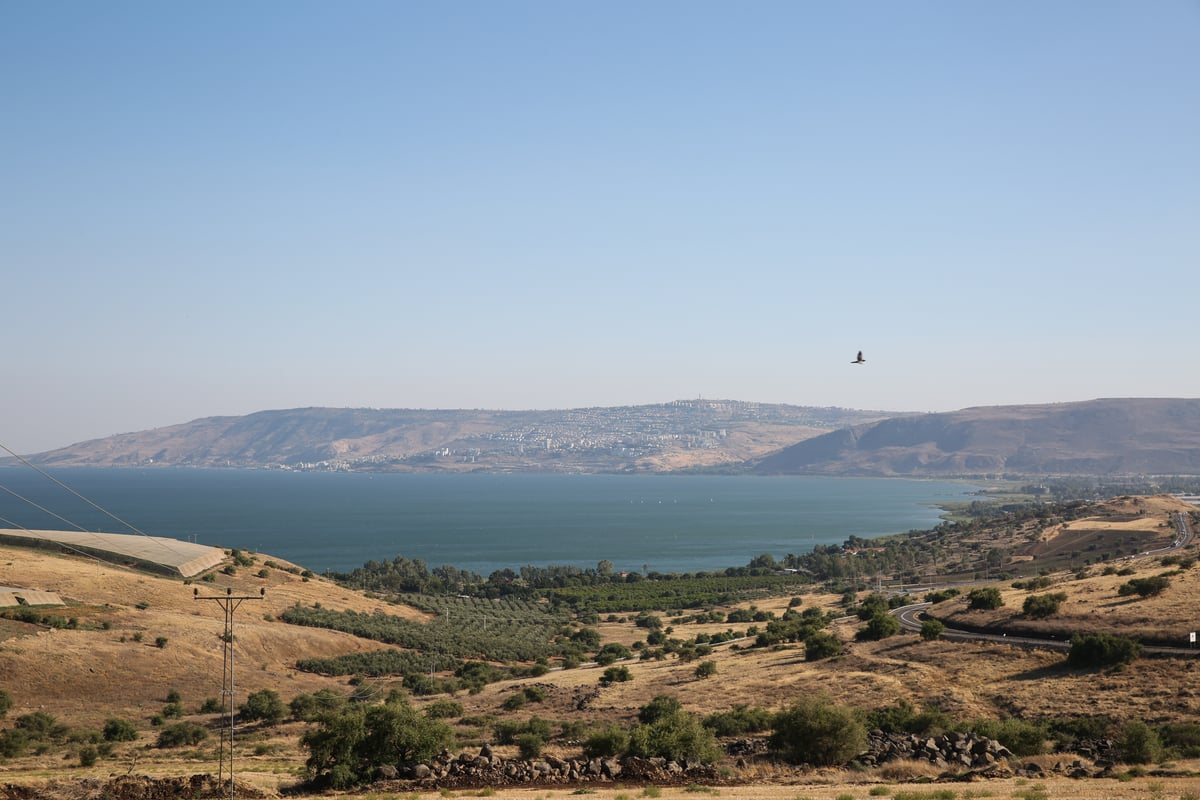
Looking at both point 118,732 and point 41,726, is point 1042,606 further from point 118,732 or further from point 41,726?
point 41,726

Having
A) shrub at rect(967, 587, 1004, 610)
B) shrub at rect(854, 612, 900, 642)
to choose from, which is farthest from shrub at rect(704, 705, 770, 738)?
shrub at rect(967, 587, 1004, 610)

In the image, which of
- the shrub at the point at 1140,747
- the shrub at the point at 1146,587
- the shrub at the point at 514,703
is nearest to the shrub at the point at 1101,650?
the shrub at the point at 1146,587

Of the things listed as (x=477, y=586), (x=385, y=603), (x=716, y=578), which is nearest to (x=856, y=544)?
(x=716, y=578)

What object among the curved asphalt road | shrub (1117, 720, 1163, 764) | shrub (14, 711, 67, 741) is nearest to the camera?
shrub (1117, 720, 1163, 764)

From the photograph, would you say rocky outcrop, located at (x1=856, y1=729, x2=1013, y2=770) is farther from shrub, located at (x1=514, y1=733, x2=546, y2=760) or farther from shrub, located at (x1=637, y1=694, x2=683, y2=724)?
shrub, located at (x1=514, y1=733, x2=546, y2=760)

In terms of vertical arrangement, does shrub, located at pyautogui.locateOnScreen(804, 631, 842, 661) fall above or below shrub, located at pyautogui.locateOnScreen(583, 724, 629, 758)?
below

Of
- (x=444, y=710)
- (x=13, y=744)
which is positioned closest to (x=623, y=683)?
(x=444, y=710)

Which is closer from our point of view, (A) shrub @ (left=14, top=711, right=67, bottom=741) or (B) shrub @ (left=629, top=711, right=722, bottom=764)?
(B) shrub @ (left=629, top=711, right=722, bottom=764)
